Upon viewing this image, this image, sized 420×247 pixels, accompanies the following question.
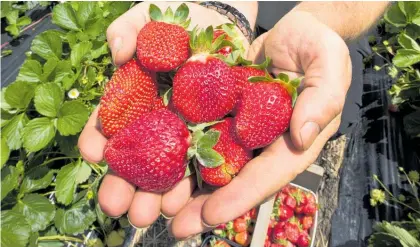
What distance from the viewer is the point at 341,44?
3.66ft

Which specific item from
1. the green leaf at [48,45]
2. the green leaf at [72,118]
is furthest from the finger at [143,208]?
the green leaf at [48,45]

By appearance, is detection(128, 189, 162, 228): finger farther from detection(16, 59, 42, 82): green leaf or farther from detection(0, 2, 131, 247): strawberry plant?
detection(16, 59, 42, 82): green leaf

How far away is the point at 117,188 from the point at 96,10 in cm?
98

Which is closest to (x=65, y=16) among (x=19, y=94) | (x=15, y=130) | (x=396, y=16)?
(x=19, y=94)

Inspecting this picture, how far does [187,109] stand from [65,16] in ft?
3.09

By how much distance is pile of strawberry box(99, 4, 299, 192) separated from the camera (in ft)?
3.35

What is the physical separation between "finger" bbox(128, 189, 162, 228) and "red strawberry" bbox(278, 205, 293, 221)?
2.99ft

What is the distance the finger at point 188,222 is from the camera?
1085mm

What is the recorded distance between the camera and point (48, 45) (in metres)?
1.67

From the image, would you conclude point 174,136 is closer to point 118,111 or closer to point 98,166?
point 118,111

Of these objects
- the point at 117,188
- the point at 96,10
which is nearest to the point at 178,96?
the point at 117,188

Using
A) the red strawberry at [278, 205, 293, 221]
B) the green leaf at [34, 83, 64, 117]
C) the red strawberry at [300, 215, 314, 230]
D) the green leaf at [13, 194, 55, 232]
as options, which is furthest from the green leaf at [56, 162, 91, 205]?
the red strawberry at [300, 215, 314, 230]

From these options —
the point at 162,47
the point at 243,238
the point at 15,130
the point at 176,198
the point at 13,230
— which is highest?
the point at 162,47

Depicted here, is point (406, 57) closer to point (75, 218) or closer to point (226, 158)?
point (226, 158)
